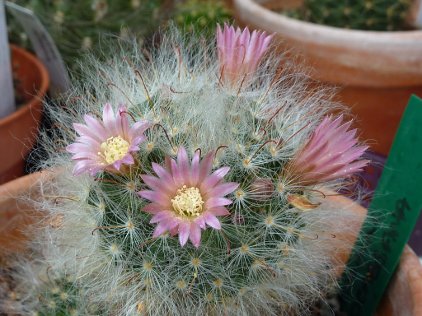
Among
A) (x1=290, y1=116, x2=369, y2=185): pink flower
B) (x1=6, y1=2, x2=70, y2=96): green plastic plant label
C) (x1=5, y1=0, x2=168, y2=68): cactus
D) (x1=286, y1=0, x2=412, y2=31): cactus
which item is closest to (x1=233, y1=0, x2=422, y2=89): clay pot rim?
(x1=286, y1=0, x2=412, y2=31): cactus

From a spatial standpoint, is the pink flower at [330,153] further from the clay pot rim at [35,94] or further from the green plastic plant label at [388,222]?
the clay pot rim at [35,94]

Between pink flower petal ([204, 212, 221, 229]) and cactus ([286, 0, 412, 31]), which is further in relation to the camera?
cactus ([286, 0, 412, 31])

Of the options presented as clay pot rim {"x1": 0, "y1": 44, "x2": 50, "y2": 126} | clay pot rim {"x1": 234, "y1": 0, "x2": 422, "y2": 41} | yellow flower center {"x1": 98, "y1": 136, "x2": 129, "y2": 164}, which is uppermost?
yellow flower center {"x1": 98, "y1": 136, "x2": 129, "y2": 164}

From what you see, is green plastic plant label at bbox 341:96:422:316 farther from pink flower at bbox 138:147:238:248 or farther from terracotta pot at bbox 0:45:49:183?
terracotta pot at bbox 0:45:49:183

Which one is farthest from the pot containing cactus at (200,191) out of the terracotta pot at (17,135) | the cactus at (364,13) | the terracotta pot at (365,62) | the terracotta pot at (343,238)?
the cactus at (364,13)

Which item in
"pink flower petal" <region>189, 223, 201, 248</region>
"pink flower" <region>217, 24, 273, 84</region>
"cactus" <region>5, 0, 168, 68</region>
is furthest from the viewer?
"cactus" <region>5, 0, 168, 68</region>

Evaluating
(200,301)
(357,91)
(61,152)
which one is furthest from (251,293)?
(357,91)

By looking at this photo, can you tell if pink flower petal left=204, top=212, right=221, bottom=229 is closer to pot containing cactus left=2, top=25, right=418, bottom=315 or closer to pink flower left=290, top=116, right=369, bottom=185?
pot containing cactus left=2, top=25, right=418, bottom=315

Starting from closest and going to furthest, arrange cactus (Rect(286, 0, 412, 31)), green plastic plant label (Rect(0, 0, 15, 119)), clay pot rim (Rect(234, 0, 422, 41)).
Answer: green plastic plant label (Rect(0, 0, 15, 119)), clay pot rim (Rect(234, 0, 422, 41)), cactus (Rect(286, 0, 412, 31))

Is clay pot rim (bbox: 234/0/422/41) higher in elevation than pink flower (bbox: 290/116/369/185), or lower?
lower
